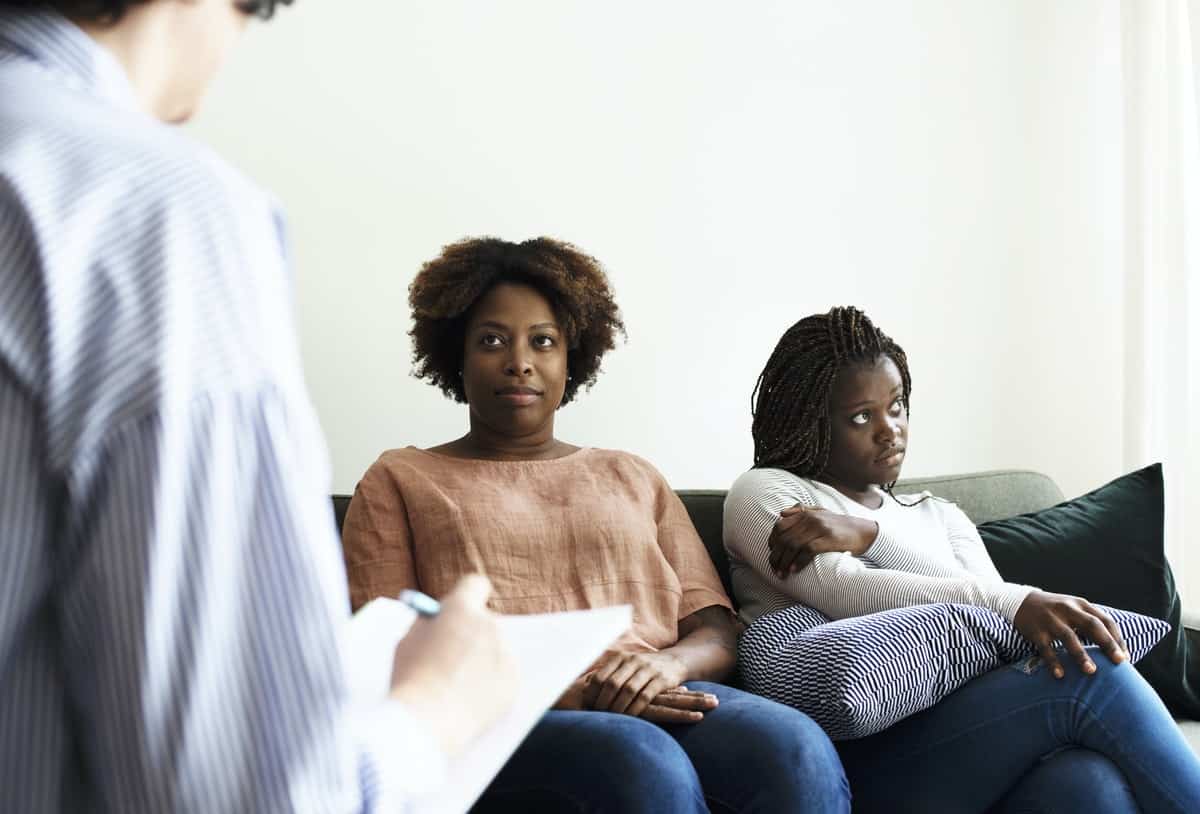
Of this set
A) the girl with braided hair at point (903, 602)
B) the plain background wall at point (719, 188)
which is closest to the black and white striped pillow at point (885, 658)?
the girl with braided hair at point (903, 602)

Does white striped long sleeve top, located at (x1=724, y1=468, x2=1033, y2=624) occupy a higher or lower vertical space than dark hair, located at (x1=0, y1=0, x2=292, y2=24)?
lower

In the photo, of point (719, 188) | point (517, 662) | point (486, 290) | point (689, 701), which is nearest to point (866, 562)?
point (689, 701)

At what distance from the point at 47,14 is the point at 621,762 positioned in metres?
1.00

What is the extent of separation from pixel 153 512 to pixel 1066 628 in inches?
55.0

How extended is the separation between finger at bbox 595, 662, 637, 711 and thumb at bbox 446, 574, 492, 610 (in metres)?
0.95

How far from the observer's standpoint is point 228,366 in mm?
462

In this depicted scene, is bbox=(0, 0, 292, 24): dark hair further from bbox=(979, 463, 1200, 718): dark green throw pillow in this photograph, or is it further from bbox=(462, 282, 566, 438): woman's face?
bbox=(979, 463, 1200, 718): dark green throw pillow

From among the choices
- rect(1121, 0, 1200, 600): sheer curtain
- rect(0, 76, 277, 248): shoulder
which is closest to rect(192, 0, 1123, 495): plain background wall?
rect(1121, 0, 1200, 600): sheer curtain

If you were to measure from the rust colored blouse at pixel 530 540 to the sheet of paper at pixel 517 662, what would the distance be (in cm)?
98

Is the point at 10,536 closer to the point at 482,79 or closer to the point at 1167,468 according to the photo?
the point at 482,79

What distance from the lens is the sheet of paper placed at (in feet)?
1.81

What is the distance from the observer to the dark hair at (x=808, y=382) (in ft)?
6.56

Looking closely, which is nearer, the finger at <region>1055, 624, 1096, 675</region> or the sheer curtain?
the finger at <region>1055, 624, 1096, 675</region>

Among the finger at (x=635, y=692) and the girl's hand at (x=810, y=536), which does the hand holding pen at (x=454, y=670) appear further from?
the girl's hand at (x=810, y=536)
